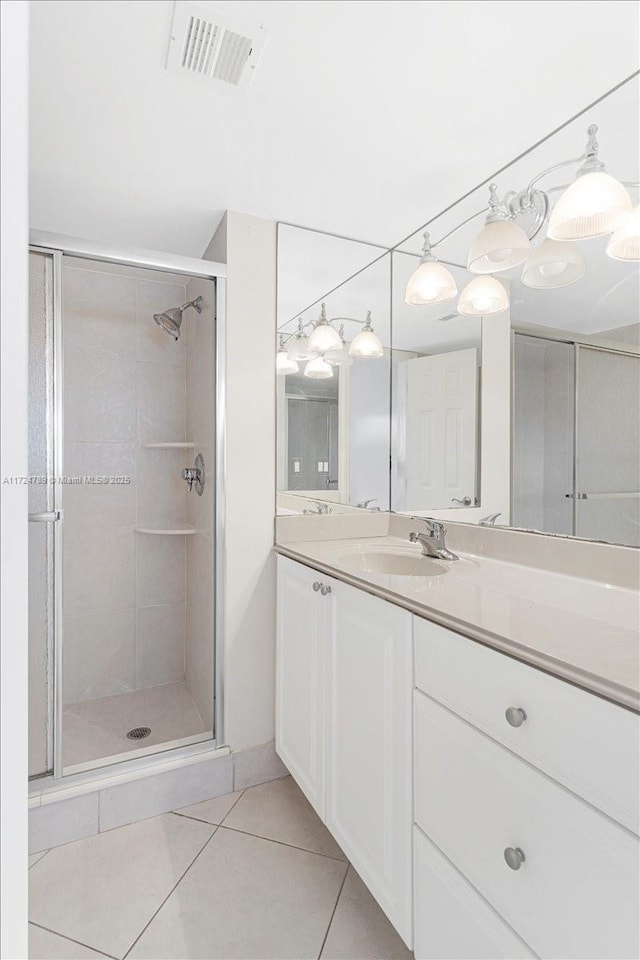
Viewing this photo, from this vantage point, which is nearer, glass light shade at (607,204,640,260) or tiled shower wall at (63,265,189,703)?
glass light shade at (607,204,640,260)

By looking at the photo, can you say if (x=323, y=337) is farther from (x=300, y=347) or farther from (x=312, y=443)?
(x=312, y=443)

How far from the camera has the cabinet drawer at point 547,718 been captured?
2.13 ft

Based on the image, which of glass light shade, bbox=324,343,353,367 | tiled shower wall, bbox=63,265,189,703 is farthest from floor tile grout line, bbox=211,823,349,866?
glass light shade, bbox=324,343,353,367

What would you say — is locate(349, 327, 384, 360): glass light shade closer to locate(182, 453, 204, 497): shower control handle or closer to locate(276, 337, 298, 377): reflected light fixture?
Answer: locate(276, 337, 298, 377): reflected light fixture

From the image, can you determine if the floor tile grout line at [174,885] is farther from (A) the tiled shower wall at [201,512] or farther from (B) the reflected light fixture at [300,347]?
(B) the reflected light fixture at [300,347]

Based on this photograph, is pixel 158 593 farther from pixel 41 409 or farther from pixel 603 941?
pixel 603 941

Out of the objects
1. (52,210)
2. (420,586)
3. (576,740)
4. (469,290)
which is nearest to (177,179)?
(52,210)

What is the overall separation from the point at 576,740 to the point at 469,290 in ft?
4.61

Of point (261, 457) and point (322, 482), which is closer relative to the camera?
point (261, 457)

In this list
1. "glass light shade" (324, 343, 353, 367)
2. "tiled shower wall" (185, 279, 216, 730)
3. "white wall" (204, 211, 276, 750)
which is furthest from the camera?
"glass light shade" (324, 343, 353, 367)

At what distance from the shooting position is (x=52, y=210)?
1.79 metres

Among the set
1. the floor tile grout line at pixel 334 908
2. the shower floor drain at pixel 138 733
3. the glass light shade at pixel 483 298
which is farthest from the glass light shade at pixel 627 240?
the shower floor drain at pixel 138 733

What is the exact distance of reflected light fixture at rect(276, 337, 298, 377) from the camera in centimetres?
196

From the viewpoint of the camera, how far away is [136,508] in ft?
8.21
